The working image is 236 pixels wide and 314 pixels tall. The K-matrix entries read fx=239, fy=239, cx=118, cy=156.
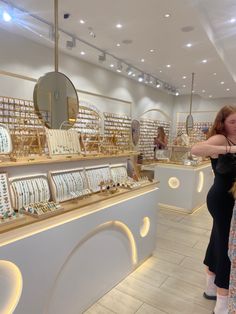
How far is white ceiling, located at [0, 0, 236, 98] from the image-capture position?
3881 millimetres

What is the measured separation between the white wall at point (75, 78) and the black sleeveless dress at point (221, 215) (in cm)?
453

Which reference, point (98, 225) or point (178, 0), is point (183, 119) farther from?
point (98, 225)

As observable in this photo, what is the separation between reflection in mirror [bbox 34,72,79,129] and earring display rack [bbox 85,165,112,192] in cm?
64

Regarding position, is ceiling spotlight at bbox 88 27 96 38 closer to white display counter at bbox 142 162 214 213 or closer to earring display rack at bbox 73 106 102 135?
earring display rack at bbox 73 106 102 135

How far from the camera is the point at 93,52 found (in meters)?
6.03

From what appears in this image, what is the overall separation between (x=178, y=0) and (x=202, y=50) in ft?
7.21

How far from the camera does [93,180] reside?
7.95 feet

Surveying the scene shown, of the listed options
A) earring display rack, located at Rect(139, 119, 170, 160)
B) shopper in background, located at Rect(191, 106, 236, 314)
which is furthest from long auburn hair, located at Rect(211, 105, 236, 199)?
earring display rack, located at Rect(139, 119, 170, 160)

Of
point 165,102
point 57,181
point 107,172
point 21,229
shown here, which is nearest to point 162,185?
point 107,172

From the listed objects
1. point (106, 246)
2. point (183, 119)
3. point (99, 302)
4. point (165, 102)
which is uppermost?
point (165, 102)

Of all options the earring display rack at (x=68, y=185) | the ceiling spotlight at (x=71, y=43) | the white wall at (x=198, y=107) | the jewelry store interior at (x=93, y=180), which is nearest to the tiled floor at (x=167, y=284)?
the jewelry store interior at (x=93, y=180)

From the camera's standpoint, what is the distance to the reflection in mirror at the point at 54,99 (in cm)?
174

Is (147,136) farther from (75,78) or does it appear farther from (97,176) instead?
(97,176)

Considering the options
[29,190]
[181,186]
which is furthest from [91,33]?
[29,190]
